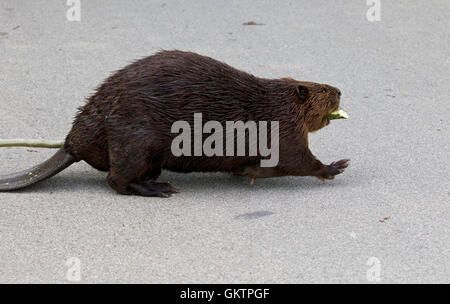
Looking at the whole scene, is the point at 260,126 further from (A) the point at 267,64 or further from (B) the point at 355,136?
(A) the point at 267,64

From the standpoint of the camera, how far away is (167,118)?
173 inches

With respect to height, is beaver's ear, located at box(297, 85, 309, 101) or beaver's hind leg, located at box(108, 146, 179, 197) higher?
beaver's ear, located at box(297, 85, 309, 101)

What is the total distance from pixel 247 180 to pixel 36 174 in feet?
4.45

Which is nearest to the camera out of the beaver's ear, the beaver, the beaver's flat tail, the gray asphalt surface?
the gray asphalt surface

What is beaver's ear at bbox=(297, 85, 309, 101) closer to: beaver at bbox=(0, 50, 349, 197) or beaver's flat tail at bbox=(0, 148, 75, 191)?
beaver at bbox=(0, 50, 349, 197)

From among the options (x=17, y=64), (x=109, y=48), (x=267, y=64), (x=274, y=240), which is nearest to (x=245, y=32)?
(x=267, y=64)

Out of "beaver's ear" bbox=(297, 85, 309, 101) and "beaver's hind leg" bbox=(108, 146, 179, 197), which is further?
"beaver's ear" bbox=(297, 85, 309, 101)

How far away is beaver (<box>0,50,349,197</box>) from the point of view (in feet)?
14.4

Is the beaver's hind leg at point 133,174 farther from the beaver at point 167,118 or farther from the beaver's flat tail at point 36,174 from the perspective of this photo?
the beaver's flat tail at point 36,174

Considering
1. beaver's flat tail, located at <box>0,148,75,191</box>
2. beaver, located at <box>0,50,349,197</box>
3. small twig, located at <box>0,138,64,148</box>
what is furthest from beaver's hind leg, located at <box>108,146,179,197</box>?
small twig, located at <box>0,138,64,148</box>

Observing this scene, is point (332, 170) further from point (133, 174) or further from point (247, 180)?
point (133, 174)

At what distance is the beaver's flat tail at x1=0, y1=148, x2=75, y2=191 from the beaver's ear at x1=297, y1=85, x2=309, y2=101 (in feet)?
4.87
